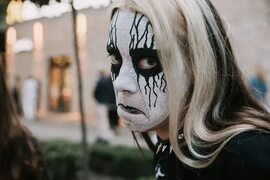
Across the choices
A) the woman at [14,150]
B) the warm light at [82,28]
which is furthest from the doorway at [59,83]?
the woman at [14,150]

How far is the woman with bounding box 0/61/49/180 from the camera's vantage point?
3.14 meters

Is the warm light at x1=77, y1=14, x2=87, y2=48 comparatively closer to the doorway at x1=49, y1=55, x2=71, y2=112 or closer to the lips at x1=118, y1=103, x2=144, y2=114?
the doorway at x1=49, y1=55, x2=71, y2=112

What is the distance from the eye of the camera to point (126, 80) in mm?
1822

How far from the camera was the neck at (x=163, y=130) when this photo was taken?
1.88 metres

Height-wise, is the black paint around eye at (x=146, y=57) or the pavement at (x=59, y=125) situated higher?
the black paint around eye at (x=146, y=57)

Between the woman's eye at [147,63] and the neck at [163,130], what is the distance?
0.16 m

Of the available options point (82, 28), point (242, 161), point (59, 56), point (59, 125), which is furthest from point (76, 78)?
point (59, 56)

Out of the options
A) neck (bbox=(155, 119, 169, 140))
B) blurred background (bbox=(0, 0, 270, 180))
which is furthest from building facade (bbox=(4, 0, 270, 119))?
neck (bbox=(155, 119, 169, 140))

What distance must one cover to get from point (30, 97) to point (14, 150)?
68.2 ft

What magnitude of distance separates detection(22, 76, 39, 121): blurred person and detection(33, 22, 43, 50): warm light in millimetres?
5491

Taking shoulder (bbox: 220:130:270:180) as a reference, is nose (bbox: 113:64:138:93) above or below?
above

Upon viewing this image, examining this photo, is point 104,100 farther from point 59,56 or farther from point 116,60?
point 116,60

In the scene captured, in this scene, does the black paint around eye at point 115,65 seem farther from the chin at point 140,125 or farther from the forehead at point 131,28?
the chin at point 140,125

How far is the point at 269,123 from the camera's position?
1.78 meters
